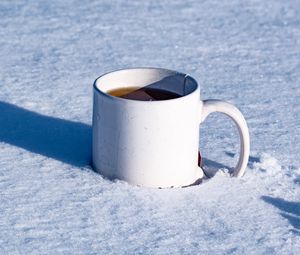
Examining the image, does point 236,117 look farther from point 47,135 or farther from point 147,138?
point 47,135

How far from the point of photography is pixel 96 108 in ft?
4.49

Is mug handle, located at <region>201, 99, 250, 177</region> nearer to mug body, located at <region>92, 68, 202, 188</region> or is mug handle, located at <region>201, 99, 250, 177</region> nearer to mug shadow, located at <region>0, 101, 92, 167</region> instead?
mug body, located at <region>92, 68, 202, 188</region>

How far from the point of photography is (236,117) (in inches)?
55.1

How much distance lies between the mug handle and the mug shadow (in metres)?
0.22

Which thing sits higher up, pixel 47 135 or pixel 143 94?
pixel 143 94

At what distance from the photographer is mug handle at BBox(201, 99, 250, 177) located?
54.8 inches

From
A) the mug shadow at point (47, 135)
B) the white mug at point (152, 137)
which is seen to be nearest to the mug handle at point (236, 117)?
the white mug at point (152, 137)

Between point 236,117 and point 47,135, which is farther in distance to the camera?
point 47,135

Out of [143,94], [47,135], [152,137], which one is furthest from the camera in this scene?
[47,135]

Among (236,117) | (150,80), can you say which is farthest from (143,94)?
(236,117)

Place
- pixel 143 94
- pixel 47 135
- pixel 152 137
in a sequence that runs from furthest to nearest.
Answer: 1. pixel 47 135
2. pixel 143 94
3. pixel 152 137

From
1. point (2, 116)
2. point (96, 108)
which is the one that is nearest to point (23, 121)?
point (2, 116)

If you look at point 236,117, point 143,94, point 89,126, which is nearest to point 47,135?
point 89,126

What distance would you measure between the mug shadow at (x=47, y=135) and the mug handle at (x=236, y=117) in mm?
219
